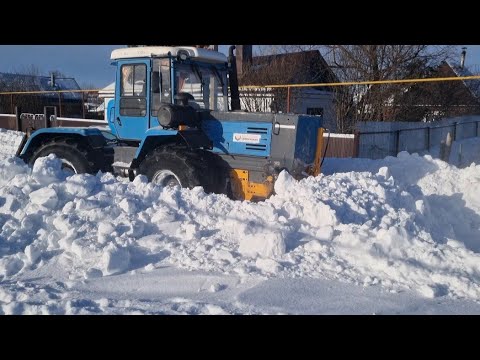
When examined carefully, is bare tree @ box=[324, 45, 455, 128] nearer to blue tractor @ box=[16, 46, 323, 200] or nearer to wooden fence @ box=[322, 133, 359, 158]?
wooden fence @ box=[322, 133, 359, 158]

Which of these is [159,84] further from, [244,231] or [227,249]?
[227,249]

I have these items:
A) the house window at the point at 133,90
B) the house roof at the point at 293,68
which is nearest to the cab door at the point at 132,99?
the house window at the point at 133,90

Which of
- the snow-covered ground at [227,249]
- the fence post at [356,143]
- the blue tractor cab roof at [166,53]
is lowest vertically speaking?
the snow-covered ground at [227,249]

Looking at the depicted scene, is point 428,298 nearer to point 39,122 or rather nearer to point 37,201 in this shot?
point 37,201

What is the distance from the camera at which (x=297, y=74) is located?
2094cm

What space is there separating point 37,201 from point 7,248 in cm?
90

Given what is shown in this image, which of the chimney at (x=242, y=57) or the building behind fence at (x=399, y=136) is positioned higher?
the chimney at (x=242, y=57)

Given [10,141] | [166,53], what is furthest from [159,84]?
[10,141]

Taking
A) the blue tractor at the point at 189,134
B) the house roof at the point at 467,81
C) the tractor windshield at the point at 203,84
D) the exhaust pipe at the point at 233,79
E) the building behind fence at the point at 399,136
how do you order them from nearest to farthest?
the blue tractor at the point at 189,134
the tractor windshield at the point at 203,84
the exhaust pipe at the point at 233,79
the building behind fence at the point at 399,136
the house roof at the point at 467,81

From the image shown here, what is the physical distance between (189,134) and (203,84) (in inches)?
46.9

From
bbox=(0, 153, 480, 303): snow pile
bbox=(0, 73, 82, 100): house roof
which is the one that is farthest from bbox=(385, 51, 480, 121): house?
bbox=(0, 73, 82, 100): house roof

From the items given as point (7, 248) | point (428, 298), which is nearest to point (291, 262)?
point (428, 298)

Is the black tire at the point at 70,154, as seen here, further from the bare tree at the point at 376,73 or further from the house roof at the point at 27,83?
the house roof at the point at 27,83

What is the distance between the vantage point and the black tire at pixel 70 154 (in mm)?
8086
